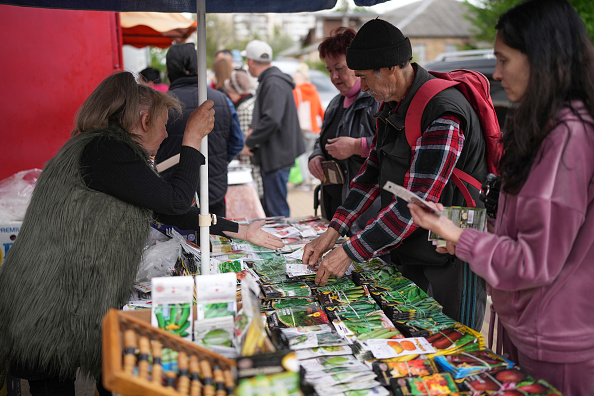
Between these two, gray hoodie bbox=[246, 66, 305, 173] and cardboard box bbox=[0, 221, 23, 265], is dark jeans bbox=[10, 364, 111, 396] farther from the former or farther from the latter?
gray hoodie bbox=[246, 66, 305, 173]

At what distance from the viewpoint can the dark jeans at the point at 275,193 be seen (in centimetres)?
549

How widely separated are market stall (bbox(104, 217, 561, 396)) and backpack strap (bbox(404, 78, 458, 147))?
2.09 feet

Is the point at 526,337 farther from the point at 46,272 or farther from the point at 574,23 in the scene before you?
the point at 46,272

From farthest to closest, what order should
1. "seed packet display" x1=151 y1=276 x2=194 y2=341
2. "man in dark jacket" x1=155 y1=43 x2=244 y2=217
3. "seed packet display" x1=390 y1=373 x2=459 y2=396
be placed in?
"man in dark jacket" x1=155 y1=43 x2=244 y2=217
"seed packet display" x1=151 y1=276 x2=194 y2=341
"seed packet display" x1=390 y1=373 x2=459 y2=396

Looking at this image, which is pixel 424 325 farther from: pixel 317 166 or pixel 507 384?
pixel 317 166

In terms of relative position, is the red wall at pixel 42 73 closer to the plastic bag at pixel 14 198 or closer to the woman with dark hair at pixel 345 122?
the plastic bag at pixel 14 198

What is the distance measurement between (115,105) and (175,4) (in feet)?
2.62

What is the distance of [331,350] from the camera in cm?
168

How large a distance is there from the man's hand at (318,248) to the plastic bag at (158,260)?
617 mm

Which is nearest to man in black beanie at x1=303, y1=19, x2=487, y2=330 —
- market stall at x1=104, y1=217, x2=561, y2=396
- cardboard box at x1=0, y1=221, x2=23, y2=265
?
market stall at x1=104, y1=217, x2=561, y2=396

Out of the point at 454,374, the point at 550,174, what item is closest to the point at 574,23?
Result: the point at 550,174

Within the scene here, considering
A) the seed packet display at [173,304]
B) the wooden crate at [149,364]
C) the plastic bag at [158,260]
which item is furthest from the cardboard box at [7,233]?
the wooden crate at [149,364]

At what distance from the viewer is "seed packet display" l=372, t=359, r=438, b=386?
1523mm

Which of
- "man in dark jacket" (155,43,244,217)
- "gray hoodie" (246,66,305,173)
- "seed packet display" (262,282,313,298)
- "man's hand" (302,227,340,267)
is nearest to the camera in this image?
"seed packet display" (262,282,313,298)
